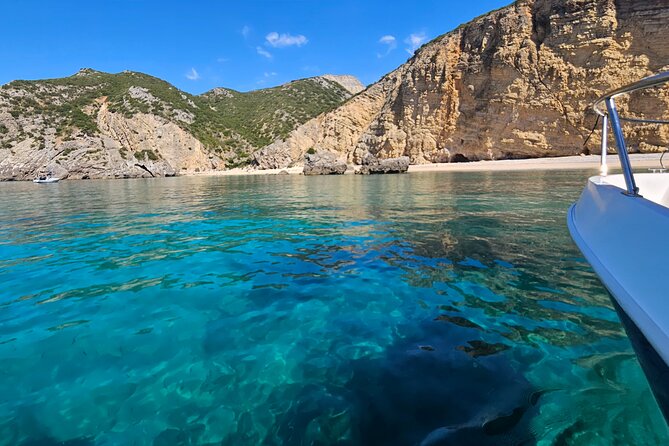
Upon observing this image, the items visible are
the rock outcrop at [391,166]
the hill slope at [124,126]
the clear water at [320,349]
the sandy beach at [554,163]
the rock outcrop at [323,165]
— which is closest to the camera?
the clear water at [320,349]

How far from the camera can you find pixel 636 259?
75.7 inches

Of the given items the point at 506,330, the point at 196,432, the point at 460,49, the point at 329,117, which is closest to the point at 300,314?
the point at 196,432

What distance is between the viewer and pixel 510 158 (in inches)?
1690

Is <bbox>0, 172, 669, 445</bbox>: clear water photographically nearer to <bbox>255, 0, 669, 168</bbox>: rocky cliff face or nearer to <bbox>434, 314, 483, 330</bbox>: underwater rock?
<bbox>434, 314, 483, 330</bbox>: underwater rock

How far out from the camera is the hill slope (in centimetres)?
5831

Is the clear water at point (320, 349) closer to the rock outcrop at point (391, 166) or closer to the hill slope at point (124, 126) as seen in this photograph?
the rock outcrop at point (391, 166)

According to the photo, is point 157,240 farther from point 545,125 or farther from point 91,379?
point 545,125

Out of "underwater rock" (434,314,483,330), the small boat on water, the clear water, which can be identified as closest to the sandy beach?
the clear water

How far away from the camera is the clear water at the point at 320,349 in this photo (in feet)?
7.99

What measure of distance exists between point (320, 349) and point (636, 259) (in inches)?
99.4

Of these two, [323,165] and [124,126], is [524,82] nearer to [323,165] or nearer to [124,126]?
[323,165]

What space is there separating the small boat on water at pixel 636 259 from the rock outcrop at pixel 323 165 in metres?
41.2

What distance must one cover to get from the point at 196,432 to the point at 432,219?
28.0 feet

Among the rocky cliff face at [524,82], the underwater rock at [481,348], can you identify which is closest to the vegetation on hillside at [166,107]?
the rocky cliff face at [524,82]
